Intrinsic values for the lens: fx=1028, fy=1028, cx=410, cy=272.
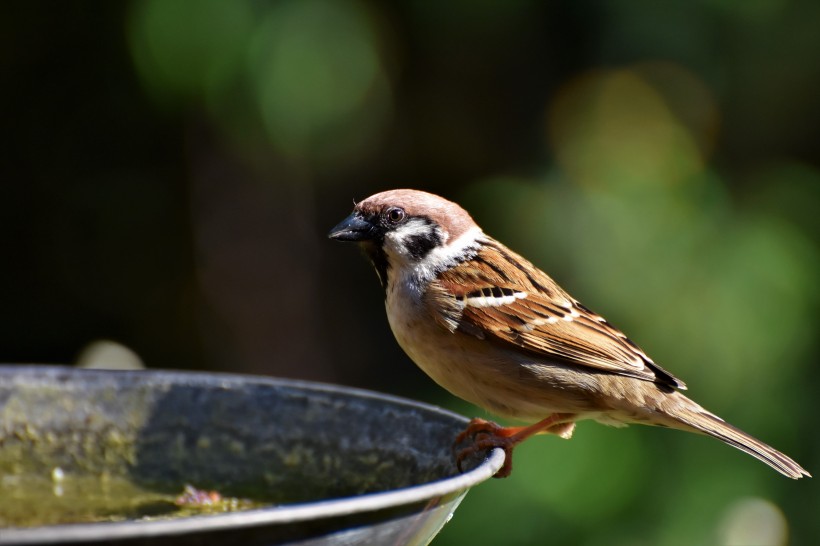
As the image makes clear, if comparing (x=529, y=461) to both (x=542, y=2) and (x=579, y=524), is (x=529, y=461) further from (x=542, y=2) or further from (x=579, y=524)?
(x=542, y=2)

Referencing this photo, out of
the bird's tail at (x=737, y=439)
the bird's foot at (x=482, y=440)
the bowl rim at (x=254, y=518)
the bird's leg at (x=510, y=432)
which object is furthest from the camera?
the bird's tail at (x=737, y=439)

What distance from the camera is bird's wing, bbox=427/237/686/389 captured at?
253cm

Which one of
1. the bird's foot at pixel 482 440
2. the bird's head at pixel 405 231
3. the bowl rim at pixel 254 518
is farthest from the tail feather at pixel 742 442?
the bowl rim at pixel 254 518

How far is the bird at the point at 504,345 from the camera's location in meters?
2.50

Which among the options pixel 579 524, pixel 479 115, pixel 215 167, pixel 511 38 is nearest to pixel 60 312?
pixel 215 167

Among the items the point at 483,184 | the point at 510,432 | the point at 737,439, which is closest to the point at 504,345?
the point at 510,432

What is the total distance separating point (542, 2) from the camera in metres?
3.51

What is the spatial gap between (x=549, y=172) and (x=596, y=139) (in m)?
0.19

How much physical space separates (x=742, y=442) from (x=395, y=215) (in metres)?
1.01

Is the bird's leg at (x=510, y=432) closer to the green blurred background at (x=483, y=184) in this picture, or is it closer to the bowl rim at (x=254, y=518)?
the green blurred background at (x=483, y=184)

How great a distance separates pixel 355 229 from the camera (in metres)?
2.59

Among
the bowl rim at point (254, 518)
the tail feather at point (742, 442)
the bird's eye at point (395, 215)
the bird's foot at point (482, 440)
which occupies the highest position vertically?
the bird's eye at point (395, 215)

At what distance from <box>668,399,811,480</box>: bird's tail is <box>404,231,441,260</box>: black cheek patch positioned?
73 centimetres

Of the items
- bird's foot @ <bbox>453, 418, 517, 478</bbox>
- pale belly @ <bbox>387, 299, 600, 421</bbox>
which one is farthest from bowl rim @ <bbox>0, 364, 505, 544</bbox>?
pale belly @ <bbox>387, 299, 600, 421</bbox>
